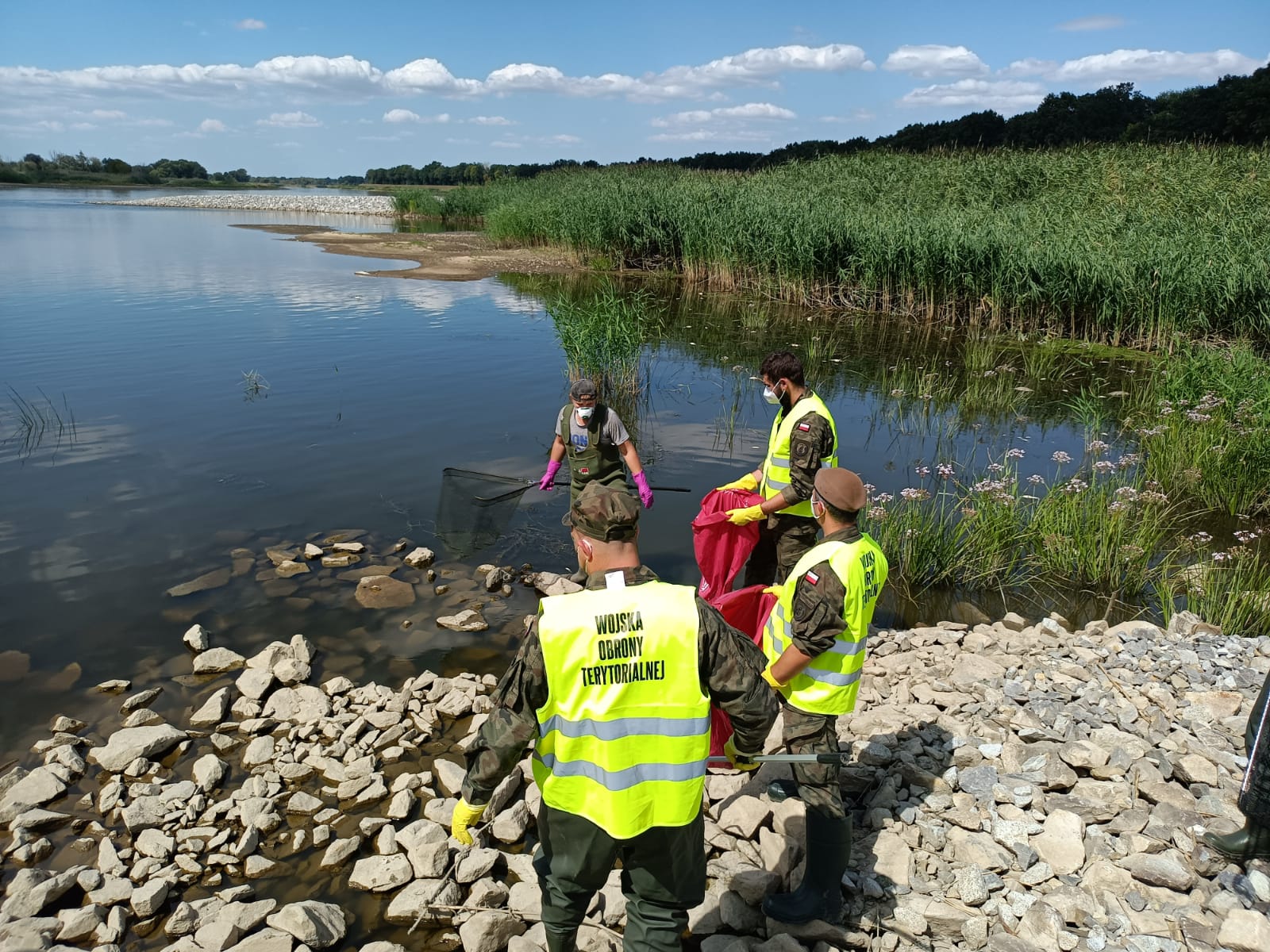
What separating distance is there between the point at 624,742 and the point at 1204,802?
311 cm

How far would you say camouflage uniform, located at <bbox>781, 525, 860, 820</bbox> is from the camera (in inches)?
133

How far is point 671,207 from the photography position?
86.5 feet

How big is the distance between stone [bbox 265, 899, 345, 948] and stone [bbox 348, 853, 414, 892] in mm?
262

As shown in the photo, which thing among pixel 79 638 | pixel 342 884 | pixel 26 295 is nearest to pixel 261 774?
pixel 342 884

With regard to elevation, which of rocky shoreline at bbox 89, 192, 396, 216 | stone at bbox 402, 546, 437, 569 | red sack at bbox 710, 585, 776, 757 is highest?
rocky shoreline at bbox 89, 192, 396, 216

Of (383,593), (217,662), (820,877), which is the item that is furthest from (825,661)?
(383,593)

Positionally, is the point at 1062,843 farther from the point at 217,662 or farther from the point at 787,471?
the point at 217,662

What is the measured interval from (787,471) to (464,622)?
319 centimetres

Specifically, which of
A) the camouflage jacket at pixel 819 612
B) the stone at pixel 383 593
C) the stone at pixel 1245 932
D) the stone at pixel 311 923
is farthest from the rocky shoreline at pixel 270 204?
the stone at pixel 1245 932

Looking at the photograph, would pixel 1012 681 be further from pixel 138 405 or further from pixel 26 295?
pixel 26 295

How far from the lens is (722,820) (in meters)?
4.33

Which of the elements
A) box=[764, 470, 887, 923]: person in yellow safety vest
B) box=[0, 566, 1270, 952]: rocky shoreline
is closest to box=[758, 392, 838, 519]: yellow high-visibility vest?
box=[0, 566, 1270, 952]: rocky shoreline

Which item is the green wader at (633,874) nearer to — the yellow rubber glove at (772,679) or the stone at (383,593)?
the yellow rubber glove at (772,679)

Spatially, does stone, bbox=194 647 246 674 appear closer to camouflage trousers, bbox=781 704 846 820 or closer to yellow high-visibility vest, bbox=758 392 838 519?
yellow high-visibility vest, bbox=758 392 838 519
